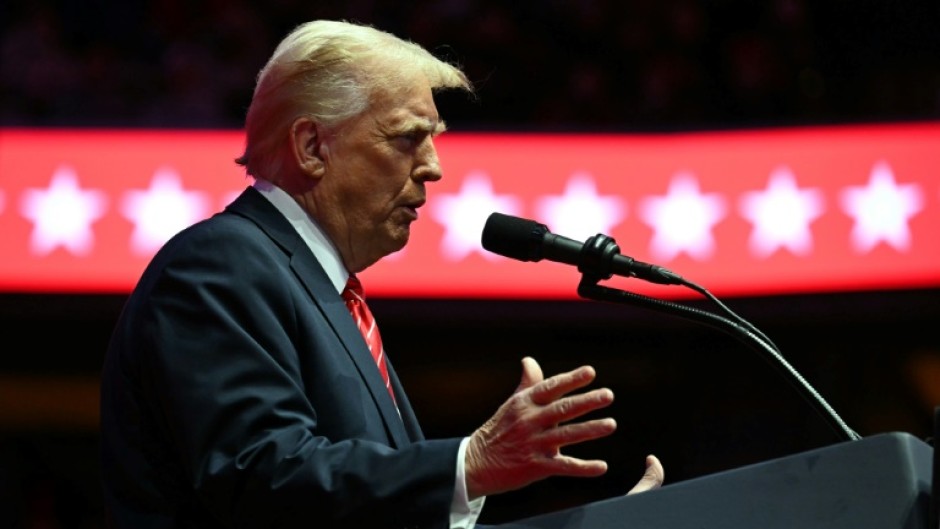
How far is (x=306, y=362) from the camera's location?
1.71 meters

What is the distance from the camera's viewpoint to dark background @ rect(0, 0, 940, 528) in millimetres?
4383

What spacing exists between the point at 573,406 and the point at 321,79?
0.73 metres

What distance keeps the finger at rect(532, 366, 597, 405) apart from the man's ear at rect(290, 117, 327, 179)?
2.07ft

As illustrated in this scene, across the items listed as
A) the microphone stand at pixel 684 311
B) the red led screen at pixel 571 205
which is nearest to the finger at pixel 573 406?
the microphone stand at pixel 684 311

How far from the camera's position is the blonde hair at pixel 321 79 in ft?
6.36

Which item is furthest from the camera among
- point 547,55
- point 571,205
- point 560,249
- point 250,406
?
point 547,55

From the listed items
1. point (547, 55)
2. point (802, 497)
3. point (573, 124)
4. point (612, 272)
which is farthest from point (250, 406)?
point (547, 55)

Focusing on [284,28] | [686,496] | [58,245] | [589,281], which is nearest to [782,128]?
[284,28]

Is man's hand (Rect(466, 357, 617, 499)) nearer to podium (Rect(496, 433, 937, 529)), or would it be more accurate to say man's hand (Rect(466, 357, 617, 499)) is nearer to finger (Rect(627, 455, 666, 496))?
podium (Rect(496, 433, 937, 529))

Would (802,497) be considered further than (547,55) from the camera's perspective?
No

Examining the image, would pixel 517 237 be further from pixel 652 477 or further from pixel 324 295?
pixel 652 477

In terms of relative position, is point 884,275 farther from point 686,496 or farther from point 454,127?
point 686,496

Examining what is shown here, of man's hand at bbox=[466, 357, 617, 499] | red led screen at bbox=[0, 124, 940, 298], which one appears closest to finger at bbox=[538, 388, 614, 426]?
man's hand at bbox=[466, 357, 617, 499]

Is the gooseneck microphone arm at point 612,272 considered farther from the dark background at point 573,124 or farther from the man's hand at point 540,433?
the dark background at point 573,124
